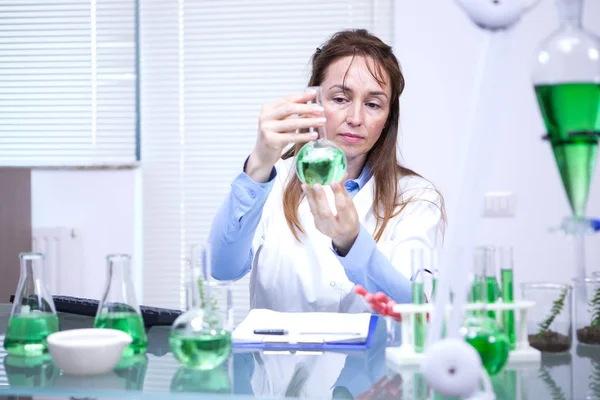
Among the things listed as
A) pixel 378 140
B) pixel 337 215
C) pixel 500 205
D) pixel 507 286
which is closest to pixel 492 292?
pixel 507 286

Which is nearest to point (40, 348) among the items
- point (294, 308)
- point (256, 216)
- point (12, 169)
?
point (256, 216)

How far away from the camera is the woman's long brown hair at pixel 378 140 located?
2.31m

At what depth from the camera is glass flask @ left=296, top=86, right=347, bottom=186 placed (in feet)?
4.78

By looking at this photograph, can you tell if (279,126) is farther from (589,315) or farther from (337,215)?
(589,315)

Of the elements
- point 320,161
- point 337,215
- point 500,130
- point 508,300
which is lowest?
point 508,300

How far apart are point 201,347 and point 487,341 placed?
424 millimetres

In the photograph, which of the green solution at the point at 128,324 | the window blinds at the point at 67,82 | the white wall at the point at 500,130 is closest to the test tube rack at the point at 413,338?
the green solution at the point at 128,324

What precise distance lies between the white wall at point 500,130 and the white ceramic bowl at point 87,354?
2412mm

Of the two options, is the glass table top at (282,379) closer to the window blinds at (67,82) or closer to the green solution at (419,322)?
the green solution at (419,322)

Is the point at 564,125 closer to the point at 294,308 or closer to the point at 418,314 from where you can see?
the point at 418,314

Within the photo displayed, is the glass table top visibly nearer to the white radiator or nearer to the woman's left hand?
the woman's left hand

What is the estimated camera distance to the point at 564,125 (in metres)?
0.89

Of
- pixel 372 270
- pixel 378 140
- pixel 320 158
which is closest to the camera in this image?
pixel 320 158

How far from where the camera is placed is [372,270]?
1874 millimetres
